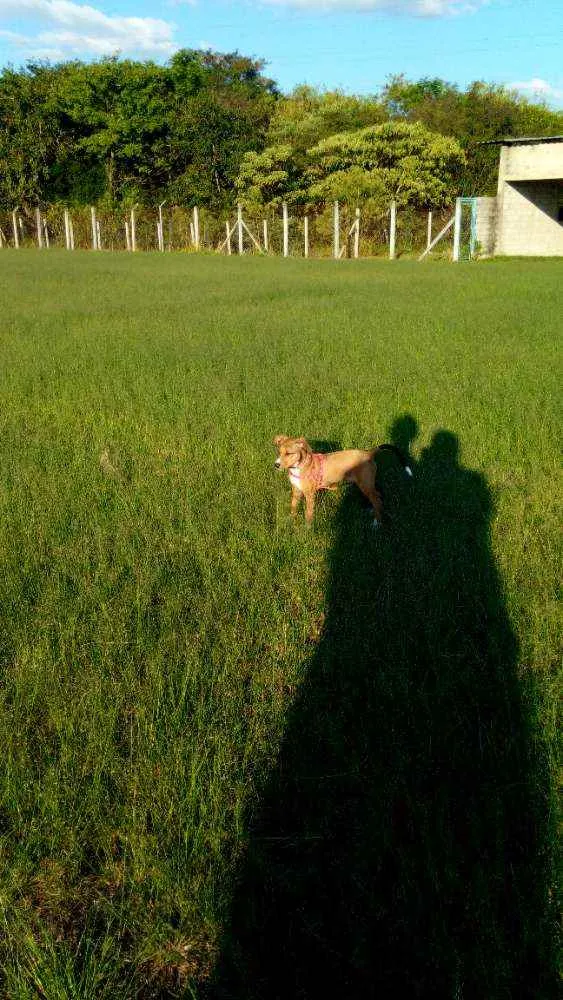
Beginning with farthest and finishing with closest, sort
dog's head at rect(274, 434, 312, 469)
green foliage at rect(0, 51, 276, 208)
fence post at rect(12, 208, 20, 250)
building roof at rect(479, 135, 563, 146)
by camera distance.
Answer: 1. fence post at rect(12, 208, 20, 250)
2. green foliage at rect(0, 51, 276, 208)
3. building roof at rect(479, 135, 563, 146)
4. dog's head at rect(274, 434, 312, 469)

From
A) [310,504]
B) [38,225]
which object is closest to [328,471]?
[310,504]

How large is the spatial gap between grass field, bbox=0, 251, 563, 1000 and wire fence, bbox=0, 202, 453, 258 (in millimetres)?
30061

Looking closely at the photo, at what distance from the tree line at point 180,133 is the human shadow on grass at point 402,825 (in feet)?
131

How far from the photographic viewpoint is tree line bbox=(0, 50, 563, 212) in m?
41.8

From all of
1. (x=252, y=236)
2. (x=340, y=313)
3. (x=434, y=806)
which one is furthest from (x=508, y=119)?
(x=434, y=806)

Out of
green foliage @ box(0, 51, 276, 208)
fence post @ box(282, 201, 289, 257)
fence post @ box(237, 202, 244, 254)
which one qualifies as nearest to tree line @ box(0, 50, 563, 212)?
green foliage @ box(0, 51, 276, 208)

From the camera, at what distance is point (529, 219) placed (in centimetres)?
3253

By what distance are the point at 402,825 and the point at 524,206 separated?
34513mm

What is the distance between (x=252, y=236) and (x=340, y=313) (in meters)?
26.4

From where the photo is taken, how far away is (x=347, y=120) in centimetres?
4388

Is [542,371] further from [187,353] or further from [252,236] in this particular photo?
[252,236]

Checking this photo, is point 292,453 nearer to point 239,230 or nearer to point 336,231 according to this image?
point 336,231

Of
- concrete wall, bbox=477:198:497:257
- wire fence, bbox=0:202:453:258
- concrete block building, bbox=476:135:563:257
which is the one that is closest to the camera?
concrete block building, bbox=476:135:563:257

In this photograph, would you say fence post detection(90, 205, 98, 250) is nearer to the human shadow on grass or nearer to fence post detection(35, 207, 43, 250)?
fence post detection(35, 207, 43, 250)
